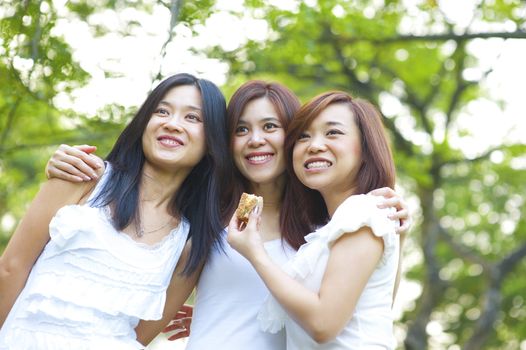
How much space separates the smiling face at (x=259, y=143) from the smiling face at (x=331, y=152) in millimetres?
254

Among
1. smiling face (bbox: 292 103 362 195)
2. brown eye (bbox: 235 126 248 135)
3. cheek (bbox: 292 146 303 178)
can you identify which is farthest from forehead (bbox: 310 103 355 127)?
brown eye (bbox: 235 126 248 135)

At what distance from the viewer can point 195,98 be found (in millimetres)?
3322

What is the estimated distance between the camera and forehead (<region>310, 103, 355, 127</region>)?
310 centimetres

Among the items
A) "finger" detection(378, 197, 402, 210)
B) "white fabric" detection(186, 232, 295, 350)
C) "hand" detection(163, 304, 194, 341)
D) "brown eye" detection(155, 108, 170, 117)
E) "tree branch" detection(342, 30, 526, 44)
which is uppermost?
"tree branch" detection(342, 30, 526, 44)

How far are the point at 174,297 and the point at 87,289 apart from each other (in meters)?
0.60

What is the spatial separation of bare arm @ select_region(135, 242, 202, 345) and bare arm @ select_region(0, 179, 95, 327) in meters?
0.60

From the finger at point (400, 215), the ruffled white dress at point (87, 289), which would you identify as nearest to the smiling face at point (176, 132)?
the ruffled white dress at point (87, 289)

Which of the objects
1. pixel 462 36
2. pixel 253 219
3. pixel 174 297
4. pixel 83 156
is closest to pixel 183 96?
pixel 83 156

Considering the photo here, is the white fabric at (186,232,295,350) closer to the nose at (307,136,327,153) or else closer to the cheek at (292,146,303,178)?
the cheek at (292,146,303,178)

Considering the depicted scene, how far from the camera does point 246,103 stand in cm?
349

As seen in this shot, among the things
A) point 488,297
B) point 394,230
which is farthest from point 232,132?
point 488,297

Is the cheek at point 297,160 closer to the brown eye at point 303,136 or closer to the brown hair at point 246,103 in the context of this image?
the brown eye at point 303,136

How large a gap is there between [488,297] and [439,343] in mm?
7385

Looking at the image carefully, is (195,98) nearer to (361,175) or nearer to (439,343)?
(361,175)
